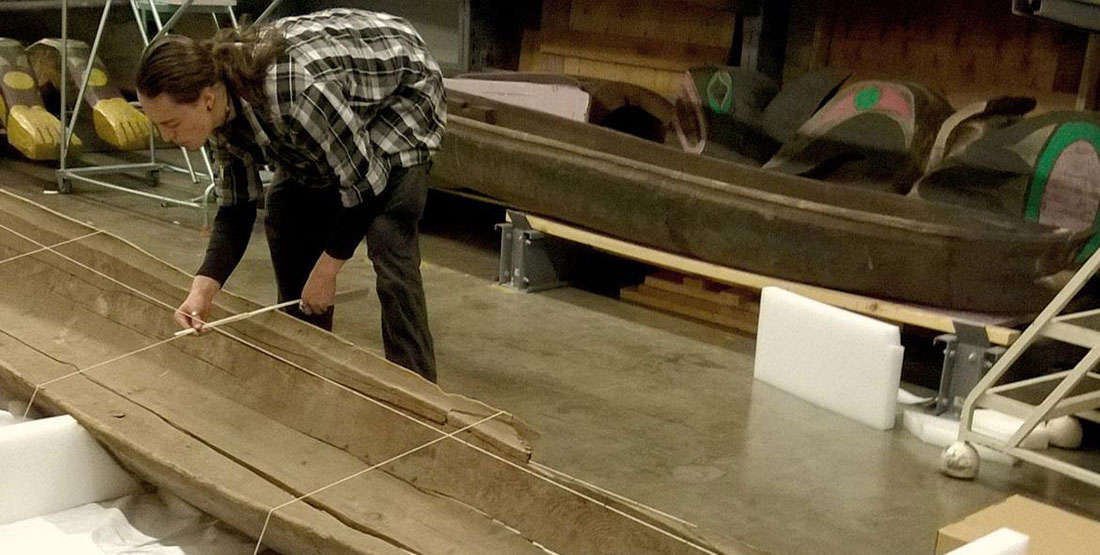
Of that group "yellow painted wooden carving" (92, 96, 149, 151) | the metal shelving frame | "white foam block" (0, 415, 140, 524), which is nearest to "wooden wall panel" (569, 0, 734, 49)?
the metal shelving frame

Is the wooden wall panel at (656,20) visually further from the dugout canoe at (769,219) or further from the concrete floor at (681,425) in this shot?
the concrete floor at (681,425)

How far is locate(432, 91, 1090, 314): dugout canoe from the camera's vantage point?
3.46 metres

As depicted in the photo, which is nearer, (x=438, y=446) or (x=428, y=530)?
(x=428, y=530)

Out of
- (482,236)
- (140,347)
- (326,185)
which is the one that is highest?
(326,185)

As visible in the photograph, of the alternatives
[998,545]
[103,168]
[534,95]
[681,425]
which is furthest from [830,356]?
[103,168]

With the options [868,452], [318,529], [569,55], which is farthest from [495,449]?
[569,55]

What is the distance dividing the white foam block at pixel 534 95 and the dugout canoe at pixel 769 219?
216mm

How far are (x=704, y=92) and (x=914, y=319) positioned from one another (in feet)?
6.11

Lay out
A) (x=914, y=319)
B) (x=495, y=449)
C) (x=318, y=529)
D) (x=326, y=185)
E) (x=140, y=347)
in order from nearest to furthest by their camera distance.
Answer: (x=318, y=529) < (x=495, y=449) < (x=140, y=347) < (x=326, y=185) < (x=914, y=319)

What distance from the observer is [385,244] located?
277 centimetres

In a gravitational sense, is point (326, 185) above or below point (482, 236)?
above

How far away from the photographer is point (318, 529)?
1761mm

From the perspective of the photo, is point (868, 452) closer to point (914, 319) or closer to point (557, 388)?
point (914, 319)

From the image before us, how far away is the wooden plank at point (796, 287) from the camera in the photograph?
3488 mm
